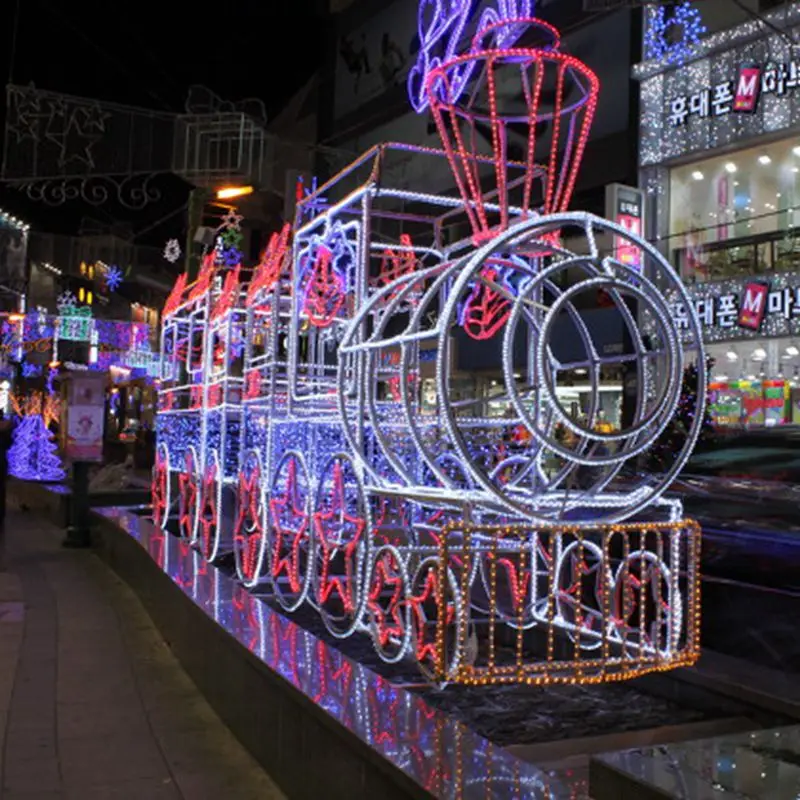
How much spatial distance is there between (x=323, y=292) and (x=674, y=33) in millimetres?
14095

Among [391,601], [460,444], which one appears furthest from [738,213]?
[460,444]

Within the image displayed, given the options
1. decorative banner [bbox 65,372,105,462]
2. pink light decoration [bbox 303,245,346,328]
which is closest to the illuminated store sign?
pink light decoration [bbox 303,245,346,328]

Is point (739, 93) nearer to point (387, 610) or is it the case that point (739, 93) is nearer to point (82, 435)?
point (82, 435)

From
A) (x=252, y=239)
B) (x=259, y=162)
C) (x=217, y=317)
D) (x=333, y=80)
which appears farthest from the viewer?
(x=252, y=239)

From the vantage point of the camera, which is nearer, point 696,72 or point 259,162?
point 259,162

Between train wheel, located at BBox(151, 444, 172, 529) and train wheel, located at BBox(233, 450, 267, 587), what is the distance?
3014 millimetres

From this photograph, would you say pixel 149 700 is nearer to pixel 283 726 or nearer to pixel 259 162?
pixel 283 726

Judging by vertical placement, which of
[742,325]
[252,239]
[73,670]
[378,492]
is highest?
[252,239]

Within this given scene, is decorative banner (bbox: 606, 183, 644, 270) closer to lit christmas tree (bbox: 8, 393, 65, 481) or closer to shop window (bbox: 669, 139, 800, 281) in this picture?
shop window (bbox: 669, 139, 800, 281)

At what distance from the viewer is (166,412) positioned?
1113 centimetres

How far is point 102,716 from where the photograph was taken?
5.36 metres

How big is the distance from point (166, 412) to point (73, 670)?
201 inches

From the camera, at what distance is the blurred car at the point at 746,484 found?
7.94 meters

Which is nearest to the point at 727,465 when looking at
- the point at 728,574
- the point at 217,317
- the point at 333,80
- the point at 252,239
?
the point at 728,574
